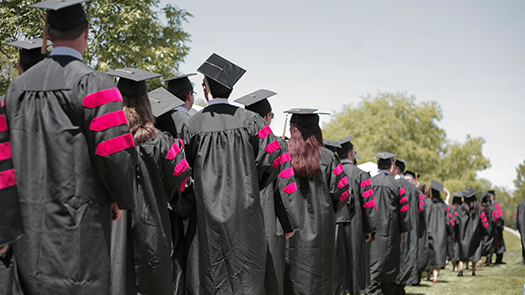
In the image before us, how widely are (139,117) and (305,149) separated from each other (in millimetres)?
2155

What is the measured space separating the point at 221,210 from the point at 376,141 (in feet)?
130

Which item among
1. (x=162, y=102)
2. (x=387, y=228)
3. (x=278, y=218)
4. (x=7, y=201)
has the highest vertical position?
(x=162, y=102)

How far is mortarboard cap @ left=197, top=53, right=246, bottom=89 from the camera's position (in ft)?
13.4

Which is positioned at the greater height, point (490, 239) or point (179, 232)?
point (179, 232)

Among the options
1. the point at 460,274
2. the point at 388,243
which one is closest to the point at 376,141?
the point at 460,274

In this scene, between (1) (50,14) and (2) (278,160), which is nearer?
(1) (50,14)

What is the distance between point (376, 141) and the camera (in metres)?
42.4

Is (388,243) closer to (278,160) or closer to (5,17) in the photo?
(278,160)

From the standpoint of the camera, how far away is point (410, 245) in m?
10.1

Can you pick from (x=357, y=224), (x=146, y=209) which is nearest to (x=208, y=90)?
(x=146, y=209)

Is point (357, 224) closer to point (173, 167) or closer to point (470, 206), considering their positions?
point (173, 167)

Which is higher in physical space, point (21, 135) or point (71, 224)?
point (21, 135)

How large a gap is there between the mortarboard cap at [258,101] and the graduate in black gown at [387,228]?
135 inches

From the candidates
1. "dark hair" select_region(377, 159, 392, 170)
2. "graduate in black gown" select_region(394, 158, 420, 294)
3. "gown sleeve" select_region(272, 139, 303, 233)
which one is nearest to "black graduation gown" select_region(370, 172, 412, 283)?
"dark hair" select_region(377, 159, 392, 170)
